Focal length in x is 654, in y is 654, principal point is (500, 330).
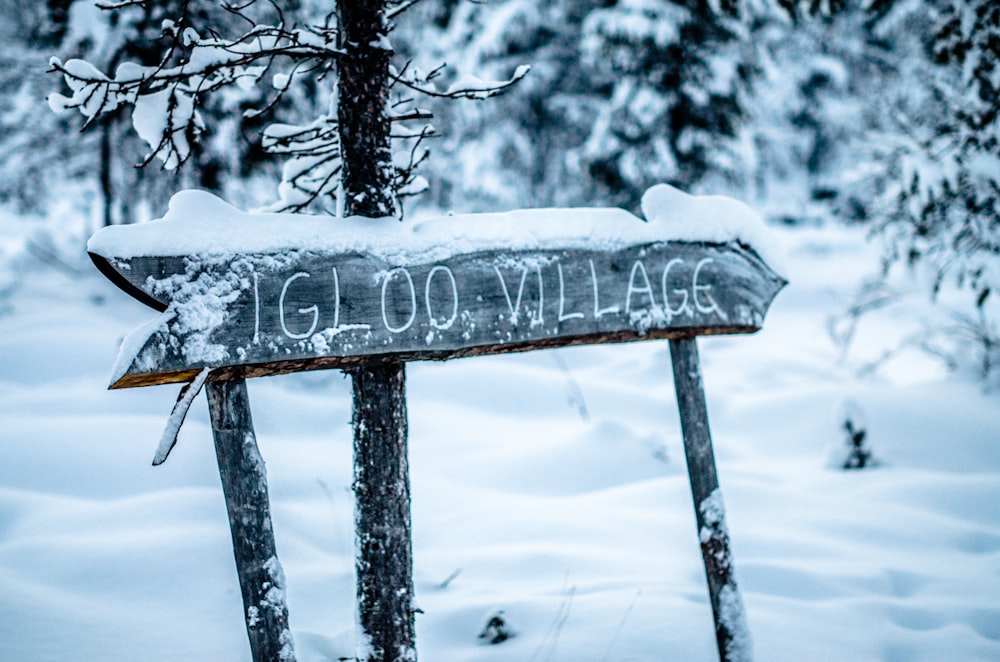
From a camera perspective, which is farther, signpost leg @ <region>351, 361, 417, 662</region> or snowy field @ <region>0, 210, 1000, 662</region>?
snowy field @ <region>0, 210, 1000, 662</region>

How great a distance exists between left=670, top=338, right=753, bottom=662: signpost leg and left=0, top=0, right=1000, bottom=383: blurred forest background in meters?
1.47

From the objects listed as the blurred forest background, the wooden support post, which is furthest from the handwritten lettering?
the blurred forest background

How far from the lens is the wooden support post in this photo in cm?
199

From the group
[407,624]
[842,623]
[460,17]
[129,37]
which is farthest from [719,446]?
[460,17]

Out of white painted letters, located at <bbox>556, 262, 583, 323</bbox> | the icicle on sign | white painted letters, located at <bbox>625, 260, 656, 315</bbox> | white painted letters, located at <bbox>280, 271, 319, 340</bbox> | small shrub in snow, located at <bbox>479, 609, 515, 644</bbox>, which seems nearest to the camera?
the icicle on sign

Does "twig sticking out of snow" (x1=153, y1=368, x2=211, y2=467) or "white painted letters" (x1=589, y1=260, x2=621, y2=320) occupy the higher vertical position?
"white painted letters" (x1=589, y1=260, x2=621, y2=320)

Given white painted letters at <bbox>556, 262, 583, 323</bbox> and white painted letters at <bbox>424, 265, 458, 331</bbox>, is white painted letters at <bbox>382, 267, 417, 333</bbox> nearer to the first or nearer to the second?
white painted letters at <bbox>424, 265, 458, 331</bbox>

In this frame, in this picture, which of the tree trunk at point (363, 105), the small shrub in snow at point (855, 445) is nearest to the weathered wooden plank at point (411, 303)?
the tree trunk at point (363, 105)

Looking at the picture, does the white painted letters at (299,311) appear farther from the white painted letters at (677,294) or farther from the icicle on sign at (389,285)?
the white painted letters at (677,294)

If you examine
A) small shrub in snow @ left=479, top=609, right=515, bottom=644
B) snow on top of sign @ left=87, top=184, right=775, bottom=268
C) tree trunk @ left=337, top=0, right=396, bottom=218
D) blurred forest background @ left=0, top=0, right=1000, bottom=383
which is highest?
blurred forest background @ left=0, top=0, right=1000, bottom=383

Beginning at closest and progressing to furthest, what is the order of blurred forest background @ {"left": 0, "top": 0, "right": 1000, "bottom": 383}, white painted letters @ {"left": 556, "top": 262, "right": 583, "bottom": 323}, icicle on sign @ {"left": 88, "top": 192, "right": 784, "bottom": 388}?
icicle on sign @ {"left": 88, "top": 192, "right": 784, "bottom": 388}, white painted letters @ {"left": 556, "top": 262, "right": 583, "bottom": 323}, blurred forest background @ {"left": 0, "top": 0, "right": 1000, "bottom": 383}

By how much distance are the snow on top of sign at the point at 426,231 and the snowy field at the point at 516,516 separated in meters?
1.83

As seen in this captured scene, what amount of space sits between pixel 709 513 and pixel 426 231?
1.75 meters

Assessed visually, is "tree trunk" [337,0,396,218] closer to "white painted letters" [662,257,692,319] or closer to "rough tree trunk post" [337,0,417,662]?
"rough tree trunk post" [337,0,417,662]
